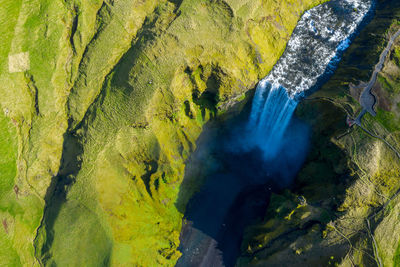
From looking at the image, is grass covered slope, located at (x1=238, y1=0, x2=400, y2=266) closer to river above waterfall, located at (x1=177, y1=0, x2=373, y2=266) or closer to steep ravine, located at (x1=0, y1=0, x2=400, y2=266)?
steep ravine, located at (x1=0, y1=0, x2=400, y2=266)

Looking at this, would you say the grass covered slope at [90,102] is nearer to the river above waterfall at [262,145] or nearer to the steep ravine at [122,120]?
the steep ravine at [122,120]

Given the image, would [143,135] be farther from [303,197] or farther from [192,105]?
[303,197]

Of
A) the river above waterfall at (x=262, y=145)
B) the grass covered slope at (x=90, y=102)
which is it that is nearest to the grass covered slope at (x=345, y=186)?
the river above waterfall at (x=262, y=145)

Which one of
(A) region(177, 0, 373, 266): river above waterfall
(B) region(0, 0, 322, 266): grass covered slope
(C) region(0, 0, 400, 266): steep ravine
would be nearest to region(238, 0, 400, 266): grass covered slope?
(C) region(0, 0, 400, 266): steep ravine

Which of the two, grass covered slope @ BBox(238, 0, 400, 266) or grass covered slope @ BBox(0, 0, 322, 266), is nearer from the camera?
grass covered slope @ BBox(238, 0, 400, 266)

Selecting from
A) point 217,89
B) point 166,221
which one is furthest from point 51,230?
point 217,89

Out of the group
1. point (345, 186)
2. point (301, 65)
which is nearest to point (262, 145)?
point (345, 186)

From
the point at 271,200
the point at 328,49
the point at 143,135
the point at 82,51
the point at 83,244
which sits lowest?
the point at 83,244
